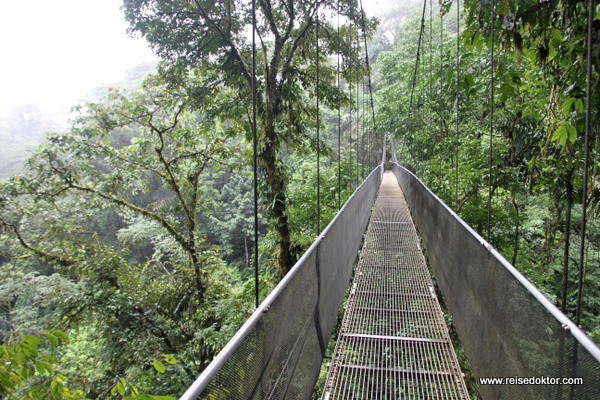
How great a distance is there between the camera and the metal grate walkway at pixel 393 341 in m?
1.78

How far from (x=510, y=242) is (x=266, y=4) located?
4.82m

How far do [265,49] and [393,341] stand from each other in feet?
13.7

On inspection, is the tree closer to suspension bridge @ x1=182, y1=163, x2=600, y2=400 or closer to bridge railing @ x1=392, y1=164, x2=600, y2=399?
suspension bridge @ x1=182, y1=163, x2=600, y2=400

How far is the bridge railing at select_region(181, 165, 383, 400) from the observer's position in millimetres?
649

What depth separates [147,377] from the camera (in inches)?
165

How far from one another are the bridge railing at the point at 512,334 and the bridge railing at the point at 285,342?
0.58 m

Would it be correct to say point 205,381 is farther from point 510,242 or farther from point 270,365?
point 510,242

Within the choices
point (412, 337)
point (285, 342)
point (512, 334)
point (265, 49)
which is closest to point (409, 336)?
point (412, 337)

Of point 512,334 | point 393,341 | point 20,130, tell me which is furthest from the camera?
point 20,130

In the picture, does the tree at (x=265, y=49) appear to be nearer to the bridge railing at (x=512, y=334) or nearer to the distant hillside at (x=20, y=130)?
the bridge railing at (x=512, y=334)

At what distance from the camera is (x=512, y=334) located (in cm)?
92

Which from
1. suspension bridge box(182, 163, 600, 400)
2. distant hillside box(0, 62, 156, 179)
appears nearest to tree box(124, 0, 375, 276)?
suspension bridge box(182, 163, 600, 400)

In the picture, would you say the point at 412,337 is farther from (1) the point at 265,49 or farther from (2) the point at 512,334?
(1) the point at 265,49

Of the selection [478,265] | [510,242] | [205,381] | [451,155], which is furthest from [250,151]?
[205,381]
